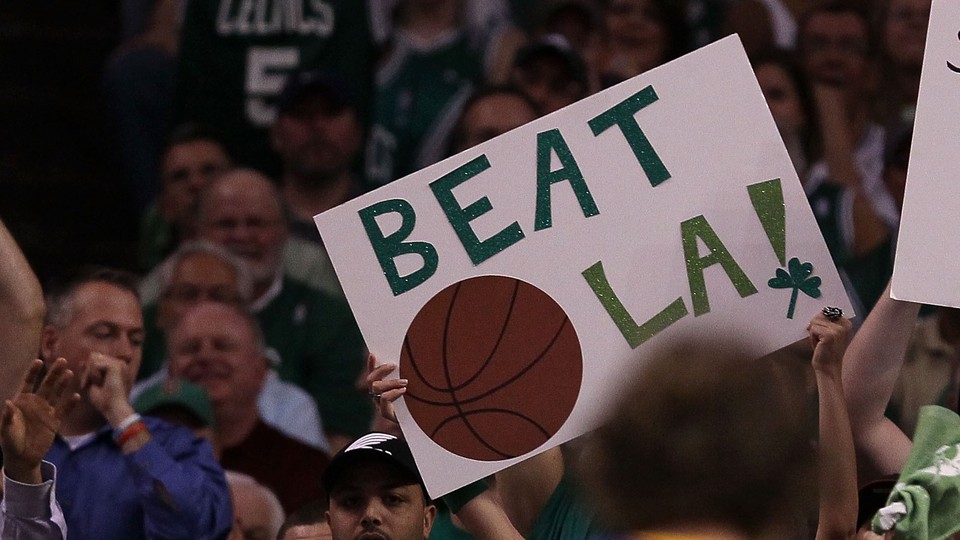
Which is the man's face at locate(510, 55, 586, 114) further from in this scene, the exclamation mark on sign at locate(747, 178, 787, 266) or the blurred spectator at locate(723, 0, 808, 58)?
the exclamation mark on sign at locate(747, 178, 787, 266)

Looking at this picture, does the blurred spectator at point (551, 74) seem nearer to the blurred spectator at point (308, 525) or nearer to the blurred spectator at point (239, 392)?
the blurred spectator at point (239, 392)

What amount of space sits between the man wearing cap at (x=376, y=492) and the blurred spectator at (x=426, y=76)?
324 centimetres

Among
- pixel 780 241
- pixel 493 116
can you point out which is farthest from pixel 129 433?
pixel 493 116

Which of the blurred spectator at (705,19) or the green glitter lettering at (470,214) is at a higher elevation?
the blurred spectator at (705,19)

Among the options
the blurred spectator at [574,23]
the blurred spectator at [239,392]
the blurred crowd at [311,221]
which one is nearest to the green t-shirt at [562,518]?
the blurred crowd at [311,221]

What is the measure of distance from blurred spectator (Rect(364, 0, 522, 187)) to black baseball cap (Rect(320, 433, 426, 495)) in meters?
3.21

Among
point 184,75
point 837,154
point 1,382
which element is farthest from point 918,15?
point 1,382

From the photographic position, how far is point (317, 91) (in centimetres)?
680

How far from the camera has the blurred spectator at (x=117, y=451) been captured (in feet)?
13.3

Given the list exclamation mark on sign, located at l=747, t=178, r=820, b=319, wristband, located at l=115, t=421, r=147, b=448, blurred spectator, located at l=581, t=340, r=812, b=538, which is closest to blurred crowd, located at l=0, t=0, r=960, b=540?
wristband, located at l=115, t=421, r=147, b=448

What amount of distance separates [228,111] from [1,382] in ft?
13.0

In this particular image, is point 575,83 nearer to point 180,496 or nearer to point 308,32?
point 308,32

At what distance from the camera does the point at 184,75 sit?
7191mm

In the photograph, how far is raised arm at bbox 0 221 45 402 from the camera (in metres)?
3.21
